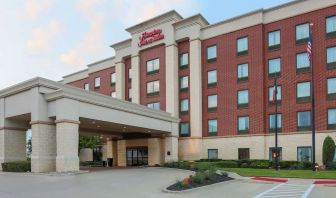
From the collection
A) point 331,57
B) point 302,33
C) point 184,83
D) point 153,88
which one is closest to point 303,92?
point 331,57

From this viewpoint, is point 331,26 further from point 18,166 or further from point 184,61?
point 18,166

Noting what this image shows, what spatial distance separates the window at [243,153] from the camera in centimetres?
4434

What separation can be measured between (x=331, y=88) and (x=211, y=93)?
14371 mm

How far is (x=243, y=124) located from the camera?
148 feet

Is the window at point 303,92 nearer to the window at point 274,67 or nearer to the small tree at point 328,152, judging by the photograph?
the window at point 274,67

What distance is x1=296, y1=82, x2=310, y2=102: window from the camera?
135 feet

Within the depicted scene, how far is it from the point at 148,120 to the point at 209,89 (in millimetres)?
11327

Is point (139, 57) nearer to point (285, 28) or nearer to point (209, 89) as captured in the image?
point (209, 89)

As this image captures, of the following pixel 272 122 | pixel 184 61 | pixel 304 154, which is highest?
pixel 184 61

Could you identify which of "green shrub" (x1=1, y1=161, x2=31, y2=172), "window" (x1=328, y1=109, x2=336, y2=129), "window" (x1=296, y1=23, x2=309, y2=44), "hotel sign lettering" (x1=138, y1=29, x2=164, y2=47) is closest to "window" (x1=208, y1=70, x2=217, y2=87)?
"hotel sign lettering" (x1=138, y1=29, x2=164, y2=47)

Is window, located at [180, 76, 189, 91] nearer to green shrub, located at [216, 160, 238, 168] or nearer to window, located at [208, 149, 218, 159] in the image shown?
window, located at [208, 149, 218, 159]

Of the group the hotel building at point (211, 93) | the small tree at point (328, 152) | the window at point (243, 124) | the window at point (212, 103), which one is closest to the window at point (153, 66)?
the hotel building at point (211, 93)

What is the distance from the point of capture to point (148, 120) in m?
40.6

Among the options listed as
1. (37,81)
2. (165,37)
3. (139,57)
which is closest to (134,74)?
(139,57)
